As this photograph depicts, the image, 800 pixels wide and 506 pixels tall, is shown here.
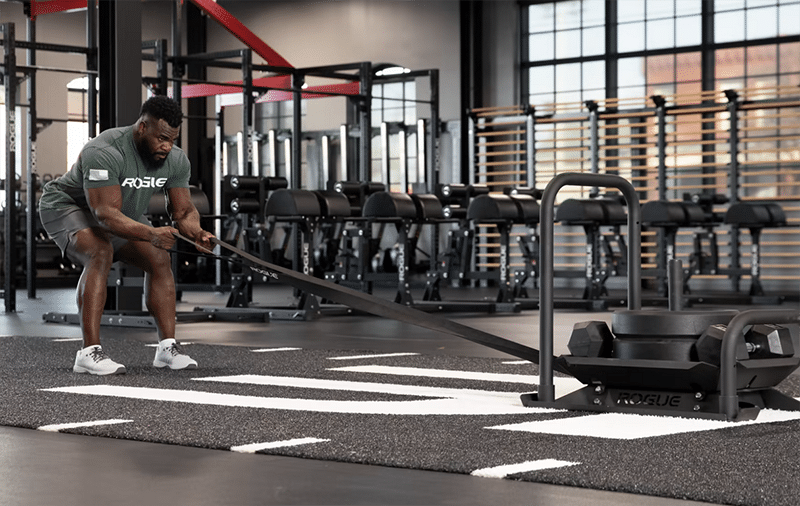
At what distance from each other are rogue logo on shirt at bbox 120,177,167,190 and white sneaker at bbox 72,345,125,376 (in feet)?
2.00

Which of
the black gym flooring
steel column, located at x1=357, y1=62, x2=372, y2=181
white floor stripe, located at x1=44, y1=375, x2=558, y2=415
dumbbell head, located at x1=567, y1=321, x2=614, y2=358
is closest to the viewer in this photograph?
the black gym flooring

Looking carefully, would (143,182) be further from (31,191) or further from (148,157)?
(31,191)

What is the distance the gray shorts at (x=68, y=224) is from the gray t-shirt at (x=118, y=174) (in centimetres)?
3

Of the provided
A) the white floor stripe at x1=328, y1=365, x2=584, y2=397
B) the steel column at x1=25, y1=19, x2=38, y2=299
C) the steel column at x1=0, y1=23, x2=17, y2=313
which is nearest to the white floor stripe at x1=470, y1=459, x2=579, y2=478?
the white floor stripe at x1=328, y1=365, x2=584, y2=397

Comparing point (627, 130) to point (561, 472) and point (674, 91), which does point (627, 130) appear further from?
point (561, 472)

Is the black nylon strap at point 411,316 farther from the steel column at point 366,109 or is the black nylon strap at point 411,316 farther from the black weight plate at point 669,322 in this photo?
the steel column at point 366,109

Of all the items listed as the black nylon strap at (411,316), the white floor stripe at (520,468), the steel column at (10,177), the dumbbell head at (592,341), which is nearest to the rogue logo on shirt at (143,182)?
the black nylon strap at (411,316)

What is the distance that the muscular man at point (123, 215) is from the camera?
415 cm

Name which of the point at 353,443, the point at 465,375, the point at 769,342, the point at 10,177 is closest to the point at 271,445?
the point at 353,443

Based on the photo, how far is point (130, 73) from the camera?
7.48 metres

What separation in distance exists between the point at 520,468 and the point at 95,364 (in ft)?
7.57

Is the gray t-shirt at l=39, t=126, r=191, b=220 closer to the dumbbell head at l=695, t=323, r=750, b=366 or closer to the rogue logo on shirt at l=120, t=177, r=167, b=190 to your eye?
the rogue logo on shirt at l=120, t=177, r=167, b=190

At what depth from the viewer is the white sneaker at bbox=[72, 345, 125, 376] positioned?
13.9 feet

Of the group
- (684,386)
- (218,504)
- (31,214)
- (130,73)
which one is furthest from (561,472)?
(31,214)
